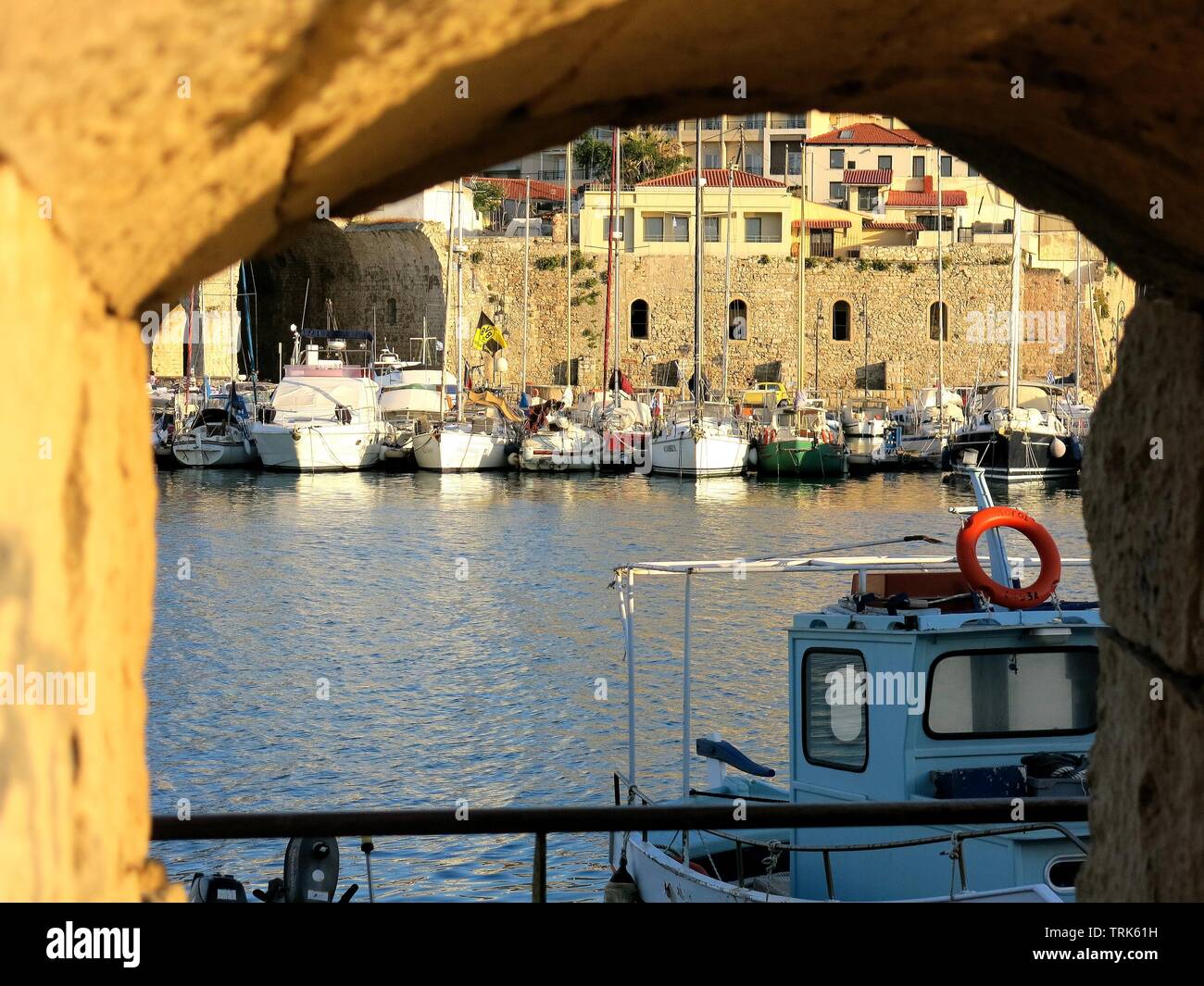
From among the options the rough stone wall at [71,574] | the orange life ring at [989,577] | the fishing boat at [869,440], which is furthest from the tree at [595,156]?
the rough stone wall at [71,574]

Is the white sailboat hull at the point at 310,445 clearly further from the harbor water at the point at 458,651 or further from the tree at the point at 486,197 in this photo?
the tree at the point at 486,197

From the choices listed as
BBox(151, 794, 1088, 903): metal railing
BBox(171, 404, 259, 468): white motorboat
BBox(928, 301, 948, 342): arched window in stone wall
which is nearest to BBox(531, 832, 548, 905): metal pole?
BBox(151, 794, 1088, 903): metal railing

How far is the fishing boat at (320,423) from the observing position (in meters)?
40.1

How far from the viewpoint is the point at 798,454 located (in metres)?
40.5

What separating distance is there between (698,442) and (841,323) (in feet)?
73.6

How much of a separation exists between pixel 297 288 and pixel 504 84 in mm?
57680

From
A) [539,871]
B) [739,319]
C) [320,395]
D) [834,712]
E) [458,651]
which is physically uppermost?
[739,319]

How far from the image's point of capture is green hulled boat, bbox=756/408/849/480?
133 ft

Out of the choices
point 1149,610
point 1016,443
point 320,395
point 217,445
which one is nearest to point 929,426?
point 1016,443

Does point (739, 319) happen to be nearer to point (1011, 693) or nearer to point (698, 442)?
point (698, 442)

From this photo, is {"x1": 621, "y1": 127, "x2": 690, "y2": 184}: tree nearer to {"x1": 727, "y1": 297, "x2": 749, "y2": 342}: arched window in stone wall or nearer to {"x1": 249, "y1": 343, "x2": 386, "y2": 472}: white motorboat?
{"x1": 727, "y1": 297, "x2": 749, "y2": 342}: arched window in stone wall

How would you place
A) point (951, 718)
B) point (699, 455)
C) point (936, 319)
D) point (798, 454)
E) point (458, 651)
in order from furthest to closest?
point (936, 319)
point (798, 454)
point (699, 455)
point (458, 651)
point (951, 718)

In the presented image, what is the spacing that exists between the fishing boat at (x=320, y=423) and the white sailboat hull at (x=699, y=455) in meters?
7.46
